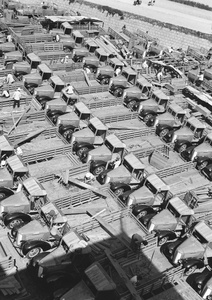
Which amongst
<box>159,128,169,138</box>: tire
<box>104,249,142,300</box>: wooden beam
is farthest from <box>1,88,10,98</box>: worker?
<box>104,249,142,300</box>: wooden beam

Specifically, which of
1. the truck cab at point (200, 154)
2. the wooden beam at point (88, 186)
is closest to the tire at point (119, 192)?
the wooden beam at point (88, 186)

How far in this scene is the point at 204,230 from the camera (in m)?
20.5

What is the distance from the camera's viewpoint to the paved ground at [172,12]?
180ft

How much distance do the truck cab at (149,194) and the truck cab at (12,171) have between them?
19.9ft

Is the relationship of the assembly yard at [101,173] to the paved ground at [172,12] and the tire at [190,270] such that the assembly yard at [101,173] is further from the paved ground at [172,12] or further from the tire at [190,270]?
the paved ground at [172,12]

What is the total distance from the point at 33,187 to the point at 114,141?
23.4 ft

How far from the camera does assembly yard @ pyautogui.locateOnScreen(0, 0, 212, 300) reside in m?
18.0

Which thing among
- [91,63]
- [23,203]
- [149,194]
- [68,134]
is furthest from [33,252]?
[91,63]

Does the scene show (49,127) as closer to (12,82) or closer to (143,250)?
(12,82)

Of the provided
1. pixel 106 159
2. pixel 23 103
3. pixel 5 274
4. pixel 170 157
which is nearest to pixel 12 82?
pixel 23 103

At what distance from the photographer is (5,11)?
47.6 m

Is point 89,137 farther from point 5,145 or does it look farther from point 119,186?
point 5,145

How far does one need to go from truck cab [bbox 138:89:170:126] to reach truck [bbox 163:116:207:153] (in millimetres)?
2197

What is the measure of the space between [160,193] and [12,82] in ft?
57.2
